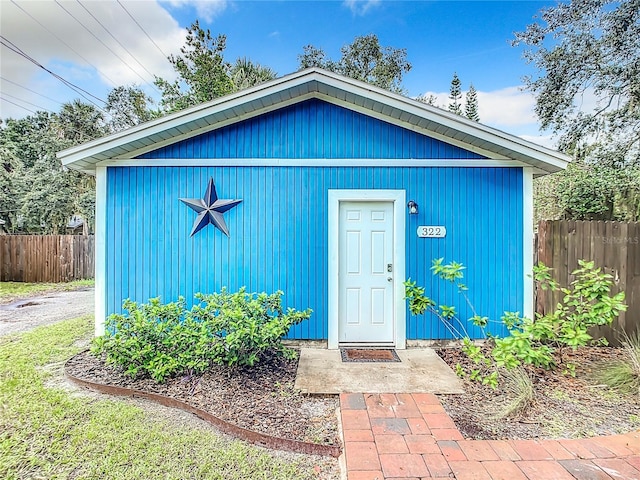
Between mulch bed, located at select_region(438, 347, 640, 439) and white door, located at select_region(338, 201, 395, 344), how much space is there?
1.45 meters

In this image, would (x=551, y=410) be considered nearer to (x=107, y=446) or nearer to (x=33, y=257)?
(x=107, y=446)

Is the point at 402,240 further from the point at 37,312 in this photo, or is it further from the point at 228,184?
the point at 37,312

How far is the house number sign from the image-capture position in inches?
185

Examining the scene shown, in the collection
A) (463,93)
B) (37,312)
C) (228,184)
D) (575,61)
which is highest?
(463,93)

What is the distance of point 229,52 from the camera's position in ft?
49.3

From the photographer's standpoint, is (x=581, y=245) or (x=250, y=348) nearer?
(x=250, y=348)

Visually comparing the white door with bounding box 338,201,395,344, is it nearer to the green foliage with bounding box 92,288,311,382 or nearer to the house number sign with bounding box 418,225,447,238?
the house number sign with bounding box 418,225,447,238

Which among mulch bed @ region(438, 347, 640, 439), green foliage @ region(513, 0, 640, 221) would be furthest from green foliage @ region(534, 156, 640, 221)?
mulch bed @ region(438, 347, 640, 439)

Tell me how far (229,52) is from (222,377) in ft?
50.3

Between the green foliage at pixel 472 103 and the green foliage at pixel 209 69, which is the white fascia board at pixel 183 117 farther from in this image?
the green foliage at pixel 472 103

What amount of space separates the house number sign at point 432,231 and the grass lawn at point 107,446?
3251mm

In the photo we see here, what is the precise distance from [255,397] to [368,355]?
174 cm

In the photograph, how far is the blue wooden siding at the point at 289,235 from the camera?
186 inches

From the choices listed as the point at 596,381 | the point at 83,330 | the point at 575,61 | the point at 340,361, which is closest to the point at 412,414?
the point at 340,361
